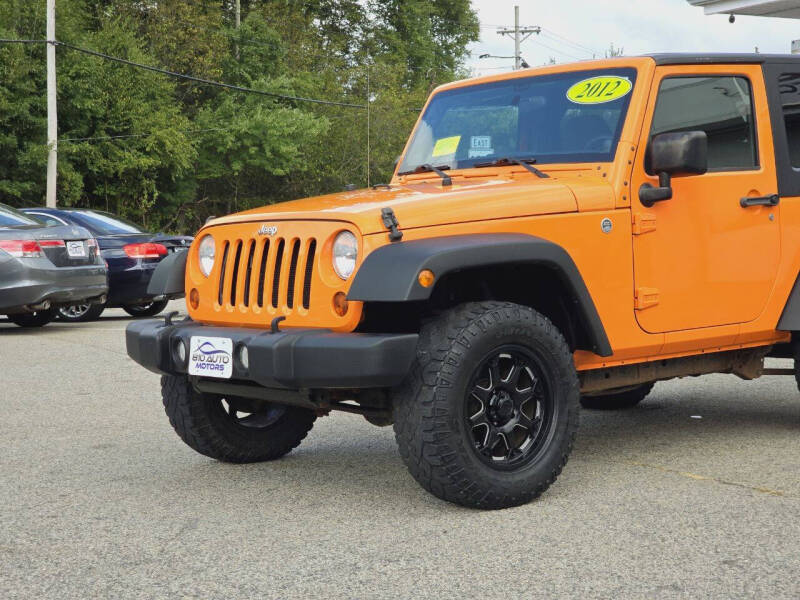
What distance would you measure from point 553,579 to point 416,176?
Answer: 285cm

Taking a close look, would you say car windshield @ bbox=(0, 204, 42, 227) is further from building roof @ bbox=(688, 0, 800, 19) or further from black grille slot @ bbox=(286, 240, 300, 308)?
building roof @ bbox=(688, 0, 800, 19)

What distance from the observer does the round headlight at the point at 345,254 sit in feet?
15.2

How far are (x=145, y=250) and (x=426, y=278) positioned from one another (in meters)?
10.9

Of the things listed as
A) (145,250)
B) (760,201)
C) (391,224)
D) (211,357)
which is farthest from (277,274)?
(145,250)

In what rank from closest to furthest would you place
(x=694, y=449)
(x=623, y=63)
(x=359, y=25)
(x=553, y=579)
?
(x=553, y=579) < (x=623, y=63) < (x=694, y=449) < (x=359, y=25)

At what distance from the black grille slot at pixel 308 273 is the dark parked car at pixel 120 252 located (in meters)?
9.78

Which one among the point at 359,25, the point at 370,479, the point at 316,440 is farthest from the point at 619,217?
the point at 359,25

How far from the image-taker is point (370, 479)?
17.9 feet

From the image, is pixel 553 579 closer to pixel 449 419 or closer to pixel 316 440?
pixel 449 419

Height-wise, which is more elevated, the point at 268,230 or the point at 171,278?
the point at 268,230

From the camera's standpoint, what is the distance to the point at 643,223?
5312mm

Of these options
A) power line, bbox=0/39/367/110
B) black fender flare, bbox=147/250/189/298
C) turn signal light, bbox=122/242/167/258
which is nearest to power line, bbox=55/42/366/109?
power line, bbox=0/39/367/110

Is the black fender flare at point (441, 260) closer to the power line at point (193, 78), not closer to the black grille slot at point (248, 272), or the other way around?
the black grille slot at point (248, 272)

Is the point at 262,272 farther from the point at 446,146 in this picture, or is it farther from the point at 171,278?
the point at 446,146
